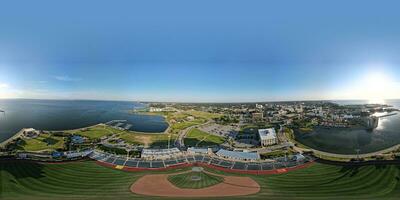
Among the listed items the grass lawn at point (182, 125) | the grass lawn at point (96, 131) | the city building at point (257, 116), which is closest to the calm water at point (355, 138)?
the city building at point (257, 116)

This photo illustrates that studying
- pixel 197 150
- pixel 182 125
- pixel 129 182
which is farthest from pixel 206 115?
pixel 129 182

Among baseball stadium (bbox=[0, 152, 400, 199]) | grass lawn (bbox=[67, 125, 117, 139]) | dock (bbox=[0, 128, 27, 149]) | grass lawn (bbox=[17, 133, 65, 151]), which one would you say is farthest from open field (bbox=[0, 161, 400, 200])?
grass lawn (bbox=[67, 125, 117, 139])

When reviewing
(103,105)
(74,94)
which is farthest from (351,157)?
(74,94)

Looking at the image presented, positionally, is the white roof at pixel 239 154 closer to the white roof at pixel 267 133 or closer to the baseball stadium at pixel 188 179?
the baseball stadium at pixel 188 179

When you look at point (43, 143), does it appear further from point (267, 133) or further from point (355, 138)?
point (355, 138)

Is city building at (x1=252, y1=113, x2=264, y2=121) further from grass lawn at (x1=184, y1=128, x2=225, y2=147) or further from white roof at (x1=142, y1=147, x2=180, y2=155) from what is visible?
white roof at (x1=142, y1=147, x2=180, y2=155)

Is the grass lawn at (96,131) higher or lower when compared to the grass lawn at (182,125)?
lower

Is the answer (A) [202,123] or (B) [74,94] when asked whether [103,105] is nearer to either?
(B) [74,94]
